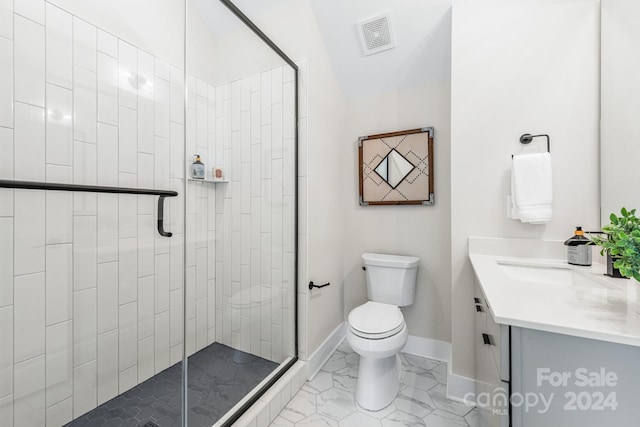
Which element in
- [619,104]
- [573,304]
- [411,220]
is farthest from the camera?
[411,220]

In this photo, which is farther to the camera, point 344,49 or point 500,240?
point 344,49

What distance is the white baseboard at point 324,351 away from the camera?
70.8 inches

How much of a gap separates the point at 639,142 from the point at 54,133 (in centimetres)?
240

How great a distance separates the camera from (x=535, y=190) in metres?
1.32

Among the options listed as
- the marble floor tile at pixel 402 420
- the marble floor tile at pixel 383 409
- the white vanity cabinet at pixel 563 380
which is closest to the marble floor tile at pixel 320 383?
the marble floor tile at pixel 383 409

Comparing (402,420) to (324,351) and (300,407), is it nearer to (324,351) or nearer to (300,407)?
(300,407)

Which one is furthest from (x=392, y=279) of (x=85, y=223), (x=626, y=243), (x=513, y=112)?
(x=85, y=223)

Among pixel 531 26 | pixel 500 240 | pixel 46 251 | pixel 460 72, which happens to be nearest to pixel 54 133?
pixel 46 251

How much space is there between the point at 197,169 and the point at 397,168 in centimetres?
150

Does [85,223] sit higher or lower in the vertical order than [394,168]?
lower

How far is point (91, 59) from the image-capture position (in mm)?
1213

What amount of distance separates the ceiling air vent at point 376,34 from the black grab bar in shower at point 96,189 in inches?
65.7

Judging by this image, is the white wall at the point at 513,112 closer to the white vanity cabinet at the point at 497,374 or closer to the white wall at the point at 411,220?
the white wall at the point at 411,220

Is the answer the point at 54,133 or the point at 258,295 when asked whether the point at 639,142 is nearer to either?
the point at 258,295
